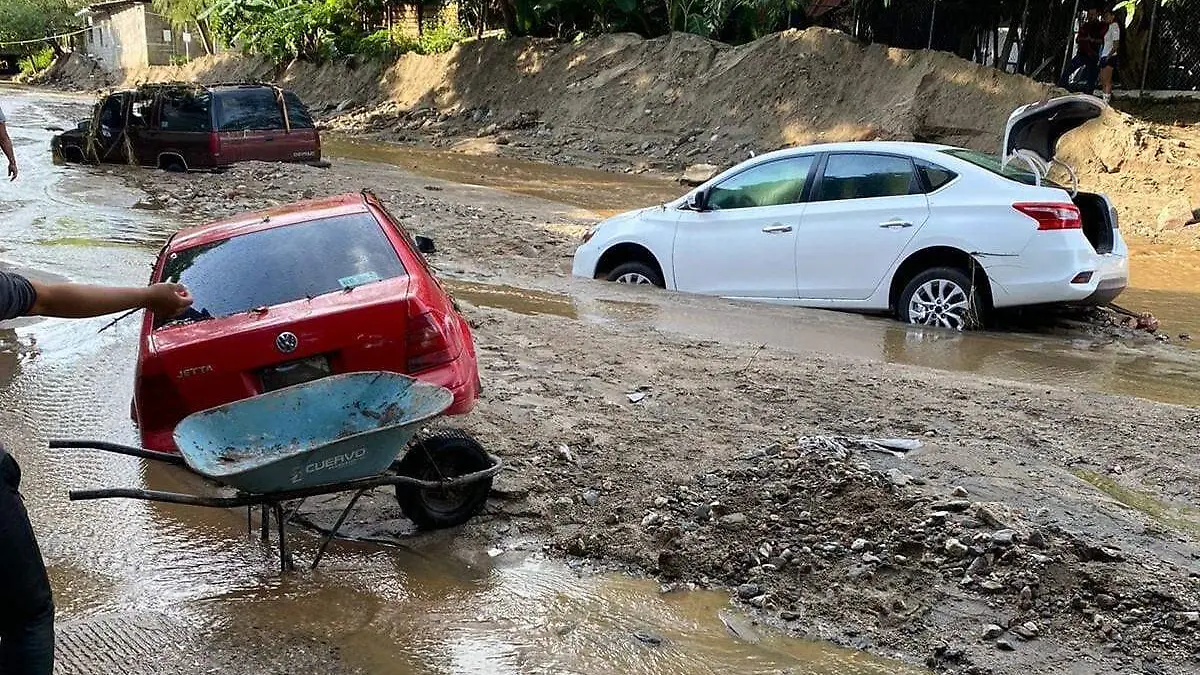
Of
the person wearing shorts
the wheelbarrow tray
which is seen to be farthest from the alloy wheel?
the person wearing shorts

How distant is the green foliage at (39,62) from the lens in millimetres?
65812

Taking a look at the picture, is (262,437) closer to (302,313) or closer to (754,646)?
(302,313)

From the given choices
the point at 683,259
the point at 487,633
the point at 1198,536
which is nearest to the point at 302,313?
the point at 487,633

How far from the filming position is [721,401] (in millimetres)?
6477

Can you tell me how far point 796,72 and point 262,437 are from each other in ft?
68.4

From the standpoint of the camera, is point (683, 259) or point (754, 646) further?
point (683, 259)

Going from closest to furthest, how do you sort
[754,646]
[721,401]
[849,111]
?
[754,646] < [721,401] < [849,111]

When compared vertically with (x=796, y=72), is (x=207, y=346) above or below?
below

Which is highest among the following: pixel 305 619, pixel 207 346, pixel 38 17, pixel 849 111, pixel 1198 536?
pixel 38 17

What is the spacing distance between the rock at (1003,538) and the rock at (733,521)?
3.57ft

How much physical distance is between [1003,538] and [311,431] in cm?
306

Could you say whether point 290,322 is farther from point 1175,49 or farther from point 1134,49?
point 1175,49

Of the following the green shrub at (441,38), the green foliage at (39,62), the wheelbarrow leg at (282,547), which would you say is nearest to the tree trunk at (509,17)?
the green shrub at (441,38)

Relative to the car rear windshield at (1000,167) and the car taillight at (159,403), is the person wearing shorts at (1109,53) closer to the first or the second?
the car rear windshield at (1000,167)
